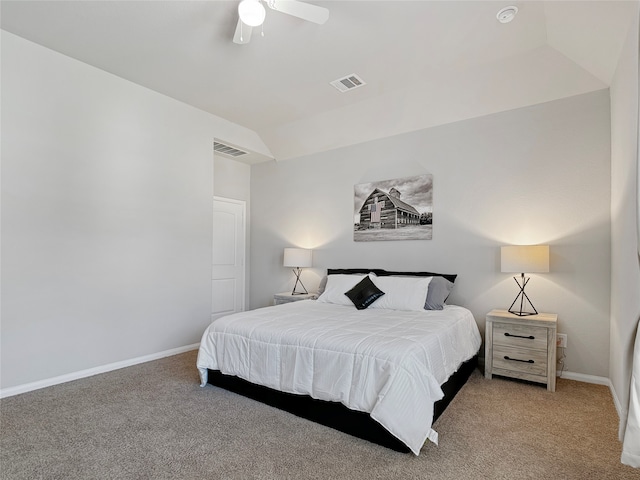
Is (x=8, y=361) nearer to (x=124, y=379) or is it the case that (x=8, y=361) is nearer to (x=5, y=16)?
Answer: (x=124, y=379)

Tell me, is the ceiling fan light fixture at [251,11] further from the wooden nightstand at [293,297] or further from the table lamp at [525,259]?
the wooden nightstand at [293,297]

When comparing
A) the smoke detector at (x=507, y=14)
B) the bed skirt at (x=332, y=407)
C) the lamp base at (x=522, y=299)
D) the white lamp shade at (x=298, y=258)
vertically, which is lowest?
the bed skirt at (x=332, y=407)

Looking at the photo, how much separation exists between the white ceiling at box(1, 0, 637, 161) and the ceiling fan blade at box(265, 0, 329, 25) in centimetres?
37

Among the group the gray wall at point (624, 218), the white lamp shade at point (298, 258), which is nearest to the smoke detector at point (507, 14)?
the gray wall at point (624, 218)

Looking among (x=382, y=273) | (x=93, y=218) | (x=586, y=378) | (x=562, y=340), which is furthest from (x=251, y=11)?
(x=586, y=378)

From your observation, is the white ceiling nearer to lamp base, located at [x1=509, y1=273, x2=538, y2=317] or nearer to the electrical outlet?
lamp base, located at [x1=509, y1=273, x2=538, y2=317]

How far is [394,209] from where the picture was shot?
4.43 metres

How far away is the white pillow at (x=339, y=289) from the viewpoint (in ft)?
12.8

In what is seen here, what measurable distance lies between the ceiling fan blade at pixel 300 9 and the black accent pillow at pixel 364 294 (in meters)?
2.49

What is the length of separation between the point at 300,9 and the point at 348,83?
1545 millimetres

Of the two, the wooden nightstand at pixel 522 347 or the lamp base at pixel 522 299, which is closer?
the wooden nightstand at pixel 522 347

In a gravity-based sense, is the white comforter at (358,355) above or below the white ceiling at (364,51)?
below

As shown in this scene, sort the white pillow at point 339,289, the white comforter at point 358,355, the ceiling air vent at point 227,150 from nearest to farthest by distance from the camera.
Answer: the white comforter at point 358,355 < the white pillow at point 339,289 < the ceiling air vent at point 227,150

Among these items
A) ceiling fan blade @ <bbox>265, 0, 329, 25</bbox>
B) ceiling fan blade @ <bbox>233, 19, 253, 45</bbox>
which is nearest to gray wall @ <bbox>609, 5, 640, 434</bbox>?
ceiling fan blade @ <bbox>265, 0, 329, 25</bbox>
